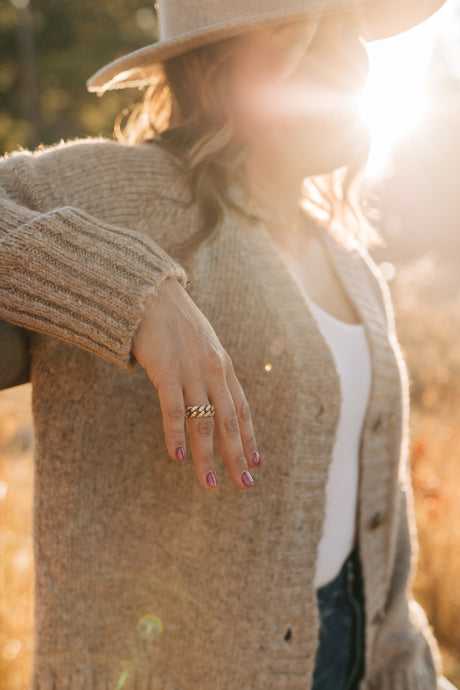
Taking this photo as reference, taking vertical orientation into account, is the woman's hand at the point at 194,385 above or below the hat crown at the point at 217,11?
below

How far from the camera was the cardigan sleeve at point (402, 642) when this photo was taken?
1.48m

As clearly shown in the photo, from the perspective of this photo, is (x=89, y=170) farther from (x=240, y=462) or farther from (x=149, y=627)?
(x=149, y=627)

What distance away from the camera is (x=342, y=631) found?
136 cm

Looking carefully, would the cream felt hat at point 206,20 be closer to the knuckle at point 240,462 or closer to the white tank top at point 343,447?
the white tank top at point 343,447

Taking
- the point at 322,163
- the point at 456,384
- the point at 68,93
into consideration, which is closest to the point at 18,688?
the point at 322,163

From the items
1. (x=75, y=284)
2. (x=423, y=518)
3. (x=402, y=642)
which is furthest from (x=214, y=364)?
(x=423, y=518)

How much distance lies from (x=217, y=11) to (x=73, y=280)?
2.28 feet

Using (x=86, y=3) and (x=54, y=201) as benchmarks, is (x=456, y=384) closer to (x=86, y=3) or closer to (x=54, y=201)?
(x=54, y=201)

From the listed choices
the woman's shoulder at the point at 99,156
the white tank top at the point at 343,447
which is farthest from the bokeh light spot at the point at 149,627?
the woman's shoulder at the point at 99,156

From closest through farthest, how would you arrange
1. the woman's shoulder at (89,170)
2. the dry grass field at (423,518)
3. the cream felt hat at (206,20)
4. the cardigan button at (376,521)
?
1. the woman's shoulder at (89,170)
2. the cream felt hat at (206,20)
3. the cardigan button at (376,521)
4. the dry grass field at (423,518)

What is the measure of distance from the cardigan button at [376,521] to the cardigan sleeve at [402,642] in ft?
0.59

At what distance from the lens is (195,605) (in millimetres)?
1128

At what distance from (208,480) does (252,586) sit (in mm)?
423

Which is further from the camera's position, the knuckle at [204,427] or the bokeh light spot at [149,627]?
the bokeh light spot at [149,627]
